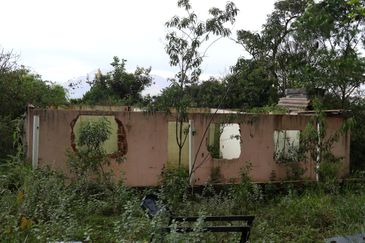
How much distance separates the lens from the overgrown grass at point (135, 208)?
4.84m

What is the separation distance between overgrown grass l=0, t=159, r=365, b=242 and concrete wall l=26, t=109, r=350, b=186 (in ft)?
2.70

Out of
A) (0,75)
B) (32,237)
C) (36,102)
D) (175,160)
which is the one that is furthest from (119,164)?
(32,237)

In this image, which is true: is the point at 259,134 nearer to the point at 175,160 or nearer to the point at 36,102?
the point at 175,160

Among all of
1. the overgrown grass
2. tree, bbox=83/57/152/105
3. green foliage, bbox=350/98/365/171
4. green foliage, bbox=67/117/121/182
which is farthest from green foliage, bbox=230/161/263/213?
tree, bbox=83/57/152/105

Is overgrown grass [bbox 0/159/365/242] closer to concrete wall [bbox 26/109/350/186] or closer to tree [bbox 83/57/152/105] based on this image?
concrete wall [bbox 26/109/350/186]

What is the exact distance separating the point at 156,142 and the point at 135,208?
6212 millimetres

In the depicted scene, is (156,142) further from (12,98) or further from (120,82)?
(120,82)

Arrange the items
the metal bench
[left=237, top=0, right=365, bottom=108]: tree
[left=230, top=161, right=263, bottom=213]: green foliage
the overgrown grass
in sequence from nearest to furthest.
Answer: the metal bench → the overgrown grass → [left=230, top=161, right=263, bottom=213]: green foliage → [left=237, top=0, right=365, bottom=108]: tree

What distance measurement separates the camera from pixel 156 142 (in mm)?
11289

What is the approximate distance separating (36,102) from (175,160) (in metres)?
3.84

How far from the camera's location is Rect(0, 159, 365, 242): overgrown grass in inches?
190

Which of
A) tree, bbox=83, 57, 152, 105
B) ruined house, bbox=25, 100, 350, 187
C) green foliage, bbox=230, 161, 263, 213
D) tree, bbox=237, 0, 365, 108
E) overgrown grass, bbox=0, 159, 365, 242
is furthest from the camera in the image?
tree, bbox=83, 57, 152, 105

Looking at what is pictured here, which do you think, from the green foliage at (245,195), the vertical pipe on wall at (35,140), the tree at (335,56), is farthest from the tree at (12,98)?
the tree at (335,56)

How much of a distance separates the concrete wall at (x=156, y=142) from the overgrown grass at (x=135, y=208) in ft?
2.70
